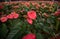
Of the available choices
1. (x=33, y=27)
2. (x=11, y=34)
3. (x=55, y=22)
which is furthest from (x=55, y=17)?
(x=11, y=34)

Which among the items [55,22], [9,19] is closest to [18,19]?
[9,19]

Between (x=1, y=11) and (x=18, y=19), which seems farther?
(x=1, y=11)

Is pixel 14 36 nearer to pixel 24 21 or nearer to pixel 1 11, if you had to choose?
pixel 24 21

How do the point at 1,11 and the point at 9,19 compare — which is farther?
the point at 1,11

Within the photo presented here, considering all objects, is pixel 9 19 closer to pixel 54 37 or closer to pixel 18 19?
pixel 18 19

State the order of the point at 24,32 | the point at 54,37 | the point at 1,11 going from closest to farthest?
the point at 24,32, the point at 54,37, the point at 1,11

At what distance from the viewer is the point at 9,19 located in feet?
2.43

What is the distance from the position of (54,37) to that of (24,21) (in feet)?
0.76

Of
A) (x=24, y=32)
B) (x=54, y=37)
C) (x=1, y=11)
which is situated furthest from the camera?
(x=1, y=11)

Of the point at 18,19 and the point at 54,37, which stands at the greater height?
the point at 18,19

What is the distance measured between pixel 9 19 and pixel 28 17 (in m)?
0.11

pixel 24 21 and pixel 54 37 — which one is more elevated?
pixel 24 21

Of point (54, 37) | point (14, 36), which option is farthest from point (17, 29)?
point (54, 37)

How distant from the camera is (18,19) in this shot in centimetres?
74
